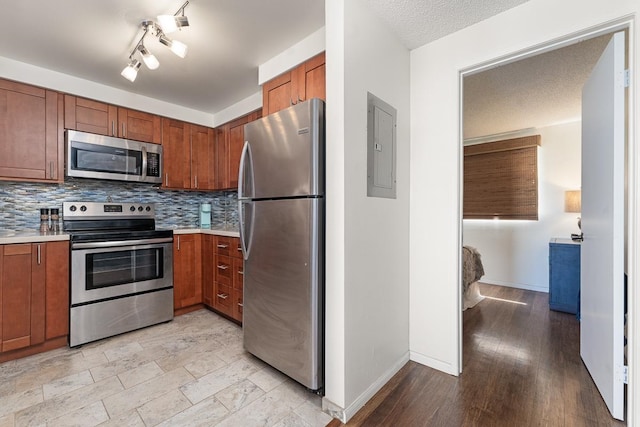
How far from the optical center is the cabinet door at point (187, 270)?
3.10 meters

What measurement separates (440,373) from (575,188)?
365cm

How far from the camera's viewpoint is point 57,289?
7.74 ft

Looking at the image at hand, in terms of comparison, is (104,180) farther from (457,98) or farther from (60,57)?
(457,98)

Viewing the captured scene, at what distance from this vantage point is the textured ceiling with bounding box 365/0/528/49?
173 cm

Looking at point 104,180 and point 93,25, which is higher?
point 93,25

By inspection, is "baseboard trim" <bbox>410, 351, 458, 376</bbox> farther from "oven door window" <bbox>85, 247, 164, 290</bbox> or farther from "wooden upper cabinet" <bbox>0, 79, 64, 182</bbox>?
"wooden upper cabinet" <bbox>0, 79, 64, 182</bbox>

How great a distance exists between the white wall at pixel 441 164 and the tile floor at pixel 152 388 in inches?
39.1

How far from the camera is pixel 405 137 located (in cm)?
218

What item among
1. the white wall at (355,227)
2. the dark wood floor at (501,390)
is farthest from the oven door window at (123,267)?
the dark wood floor at (501,390)

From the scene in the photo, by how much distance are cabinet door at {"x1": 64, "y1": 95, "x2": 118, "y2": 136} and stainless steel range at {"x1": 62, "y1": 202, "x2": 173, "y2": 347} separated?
745mm

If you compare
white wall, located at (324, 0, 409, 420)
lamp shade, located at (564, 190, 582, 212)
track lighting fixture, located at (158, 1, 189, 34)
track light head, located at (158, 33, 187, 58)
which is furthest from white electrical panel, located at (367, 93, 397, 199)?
lamp shade, located at (564, 190, 582, 212)

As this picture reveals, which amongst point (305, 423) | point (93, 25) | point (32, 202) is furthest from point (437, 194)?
point (32, 202)

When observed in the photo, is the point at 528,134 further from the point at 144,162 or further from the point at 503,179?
the point at 144,162

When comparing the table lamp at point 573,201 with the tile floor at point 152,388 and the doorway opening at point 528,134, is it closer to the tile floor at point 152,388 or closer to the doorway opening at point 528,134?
the doorway opening at point 528,134
